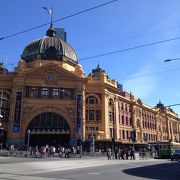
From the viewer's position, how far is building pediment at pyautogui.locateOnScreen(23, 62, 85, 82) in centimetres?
6644

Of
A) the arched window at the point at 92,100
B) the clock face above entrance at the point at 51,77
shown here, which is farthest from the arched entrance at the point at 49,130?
the arched window at the point at 92,100

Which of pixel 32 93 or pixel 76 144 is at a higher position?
pixel 32 93

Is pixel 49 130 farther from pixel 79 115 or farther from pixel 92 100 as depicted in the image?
pixel 92 100

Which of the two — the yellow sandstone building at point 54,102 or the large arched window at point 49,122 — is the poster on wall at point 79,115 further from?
the large arched window at point 49,122

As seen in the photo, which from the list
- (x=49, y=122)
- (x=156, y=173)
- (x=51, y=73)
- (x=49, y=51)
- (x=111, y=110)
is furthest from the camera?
(x=111, y=110)

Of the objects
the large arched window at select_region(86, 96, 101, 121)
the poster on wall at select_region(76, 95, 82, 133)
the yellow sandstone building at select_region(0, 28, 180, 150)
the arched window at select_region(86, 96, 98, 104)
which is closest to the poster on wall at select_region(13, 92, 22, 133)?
the yellow sandstone building at select_region(0, 28, 180, 150)

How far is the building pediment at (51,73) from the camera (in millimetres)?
66438

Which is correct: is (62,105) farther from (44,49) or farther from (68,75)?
(44,49)

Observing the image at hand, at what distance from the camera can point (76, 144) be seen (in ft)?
208

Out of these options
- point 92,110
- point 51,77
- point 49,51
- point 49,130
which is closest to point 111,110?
point 92,110

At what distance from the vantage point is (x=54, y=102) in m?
65.6

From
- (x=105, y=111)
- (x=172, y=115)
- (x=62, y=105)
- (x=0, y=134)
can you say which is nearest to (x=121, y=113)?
(x=105, y=111)

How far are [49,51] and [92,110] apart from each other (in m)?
17.9

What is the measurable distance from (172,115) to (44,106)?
256 feet
